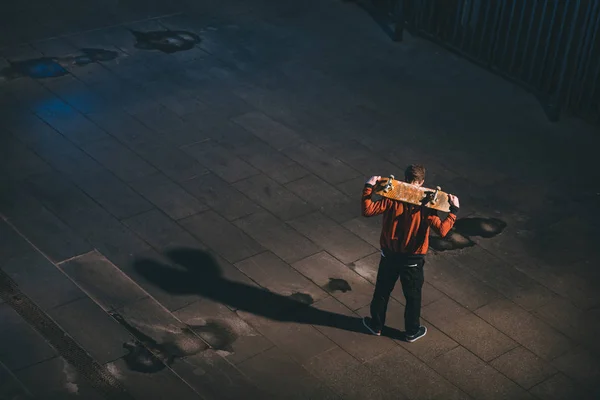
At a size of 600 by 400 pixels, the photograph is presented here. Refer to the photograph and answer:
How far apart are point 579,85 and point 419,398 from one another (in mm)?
7367

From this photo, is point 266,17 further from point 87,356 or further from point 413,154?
point 87,356

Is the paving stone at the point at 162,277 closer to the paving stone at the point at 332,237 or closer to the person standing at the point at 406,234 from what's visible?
the paving stone at the point at 332,237

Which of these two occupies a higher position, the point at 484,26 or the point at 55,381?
the point at 484,26

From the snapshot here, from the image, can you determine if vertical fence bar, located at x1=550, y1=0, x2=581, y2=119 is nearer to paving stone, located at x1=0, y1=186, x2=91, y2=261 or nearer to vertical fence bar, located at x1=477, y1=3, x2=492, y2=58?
vertical fence bar, located at x1=477, y1=3, x2=492, y2=58

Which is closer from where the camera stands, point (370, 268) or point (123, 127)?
point (370, 268)

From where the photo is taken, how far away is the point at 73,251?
1062cm

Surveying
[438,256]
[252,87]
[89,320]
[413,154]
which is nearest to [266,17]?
[252,87]

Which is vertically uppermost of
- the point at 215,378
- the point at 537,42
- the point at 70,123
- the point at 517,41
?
the point at 537,42

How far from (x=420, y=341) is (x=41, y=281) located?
4.11 meters

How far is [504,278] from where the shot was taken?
424 inches

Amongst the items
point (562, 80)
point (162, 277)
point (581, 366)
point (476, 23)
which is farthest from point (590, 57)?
point (162, 277)

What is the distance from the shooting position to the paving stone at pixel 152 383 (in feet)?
28.6

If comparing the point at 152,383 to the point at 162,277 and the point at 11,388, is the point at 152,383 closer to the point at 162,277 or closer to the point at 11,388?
the point at 11,388

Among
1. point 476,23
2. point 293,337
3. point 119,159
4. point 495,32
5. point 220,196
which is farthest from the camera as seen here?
point 476,23
